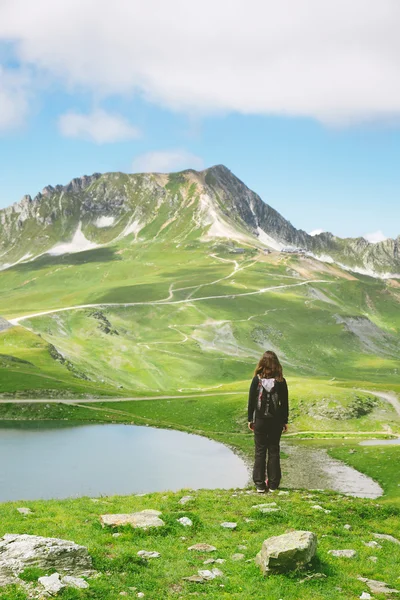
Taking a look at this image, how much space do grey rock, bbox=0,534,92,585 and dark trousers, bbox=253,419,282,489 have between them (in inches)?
439

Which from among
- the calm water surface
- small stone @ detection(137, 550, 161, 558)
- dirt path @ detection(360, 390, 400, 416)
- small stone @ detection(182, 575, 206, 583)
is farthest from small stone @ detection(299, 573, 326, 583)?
dirt path @ detection(360, 390, 400, 416)

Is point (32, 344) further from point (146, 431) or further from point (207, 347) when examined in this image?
point (207, 347)

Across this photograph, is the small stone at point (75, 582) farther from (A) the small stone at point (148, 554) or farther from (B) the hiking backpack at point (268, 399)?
(B) the hiking backpack at point (268, 399)

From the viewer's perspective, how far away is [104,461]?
5022cm

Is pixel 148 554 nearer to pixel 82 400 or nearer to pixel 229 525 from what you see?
pixel 229 525

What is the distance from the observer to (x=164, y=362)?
492 feet

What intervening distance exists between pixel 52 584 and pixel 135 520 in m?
7.20

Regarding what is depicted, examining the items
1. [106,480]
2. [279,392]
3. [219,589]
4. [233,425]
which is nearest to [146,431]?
[233,425]

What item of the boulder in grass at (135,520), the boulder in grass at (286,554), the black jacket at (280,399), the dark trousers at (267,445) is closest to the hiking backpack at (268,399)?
the black jacket at (280,399)

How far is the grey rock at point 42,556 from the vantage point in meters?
14.7

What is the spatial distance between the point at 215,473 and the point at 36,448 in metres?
19.4

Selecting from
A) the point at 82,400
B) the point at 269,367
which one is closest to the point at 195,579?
the point at 269,367

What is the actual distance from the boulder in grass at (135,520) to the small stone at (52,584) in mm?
6144

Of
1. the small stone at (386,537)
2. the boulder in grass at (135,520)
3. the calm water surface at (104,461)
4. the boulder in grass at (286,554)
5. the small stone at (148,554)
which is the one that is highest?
the boulder in grass at (286,554)
